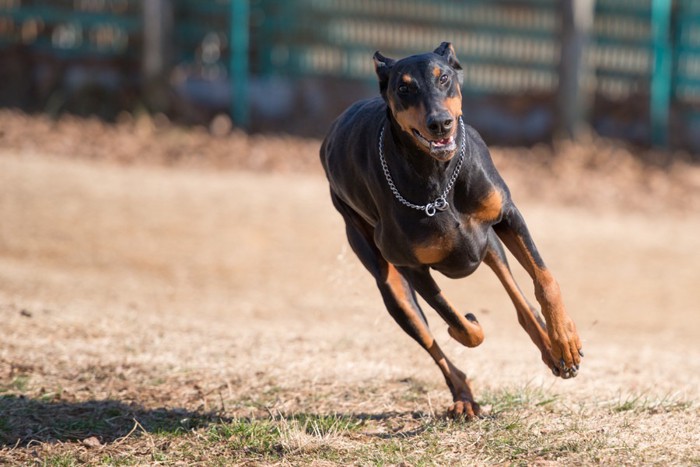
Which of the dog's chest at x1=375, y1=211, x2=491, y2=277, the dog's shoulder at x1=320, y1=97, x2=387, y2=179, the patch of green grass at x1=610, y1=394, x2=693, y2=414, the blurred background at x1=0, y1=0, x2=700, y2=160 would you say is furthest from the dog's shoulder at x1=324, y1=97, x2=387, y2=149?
the blurred background at x1=0, y1=0, x2=700, y2=160

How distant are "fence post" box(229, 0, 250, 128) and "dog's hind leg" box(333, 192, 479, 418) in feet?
31.5

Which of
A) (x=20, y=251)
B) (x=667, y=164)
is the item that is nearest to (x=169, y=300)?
(x=20, y=251)

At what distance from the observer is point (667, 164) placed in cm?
1307

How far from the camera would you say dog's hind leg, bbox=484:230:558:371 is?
16.3 ft

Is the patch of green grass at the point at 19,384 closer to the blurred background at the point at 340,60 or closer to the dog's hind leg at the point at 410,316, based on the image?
the dog's hind leg at the point at 410,316

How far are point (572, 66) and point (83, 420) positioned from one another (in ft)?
31.6

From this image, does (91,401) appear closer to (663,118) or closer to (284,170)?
(284,170)

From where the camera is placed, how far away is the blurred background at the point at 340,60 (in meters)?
13.8

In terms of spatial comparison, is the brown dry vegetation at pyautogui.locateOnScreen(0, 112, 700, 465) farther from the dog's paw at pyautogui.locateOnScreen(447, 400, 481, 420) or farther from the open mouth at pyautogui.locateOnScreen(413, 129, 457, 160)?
the open mouth at pyautogui.locateOnScreen(413, 129, 457, 160)

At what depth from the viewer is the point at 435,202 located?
4676 mm

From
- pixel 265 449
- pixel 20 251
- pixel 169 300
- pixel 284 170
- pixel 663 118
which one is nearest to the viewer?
pixel 265 449

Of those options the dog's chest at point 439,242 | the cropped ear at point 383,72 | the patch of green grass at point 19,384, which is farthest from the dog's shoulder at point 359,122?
the patch of green grass at point 19,384

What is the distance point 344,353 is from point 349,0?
29.4 feet

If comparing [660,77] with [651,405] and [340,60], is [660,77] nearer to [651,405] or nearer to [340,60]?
[340,60]
